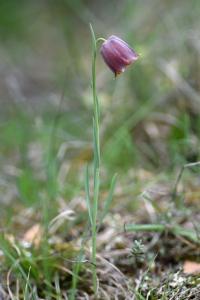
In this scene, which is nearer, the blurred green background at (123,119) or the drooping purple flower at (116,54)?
the drooping purple flower at (116,54)

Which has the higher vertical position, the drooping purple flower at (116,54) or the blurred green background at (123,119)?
the drooping purple flower at (116,54)

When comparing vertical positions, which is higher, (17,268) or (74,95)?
(74,95)

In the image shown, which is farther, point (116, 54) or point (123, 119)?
point (123, 119)

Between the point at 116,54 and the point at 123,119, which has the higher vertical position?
the point at 116,54

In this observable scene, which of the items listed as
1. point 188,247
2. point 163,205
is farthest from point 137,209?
point 188,247

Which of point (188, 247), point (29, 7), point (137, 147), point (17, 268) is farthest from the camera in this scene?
point (29, 7)

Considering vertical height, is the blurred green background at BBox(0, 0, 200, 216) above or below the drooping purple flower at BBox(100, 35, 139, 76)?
below

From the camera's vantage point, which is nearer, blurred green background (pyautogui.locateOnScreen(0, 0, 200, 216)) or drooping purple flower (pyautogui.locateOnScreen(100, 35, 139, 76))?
drooping purple flower (pyautogui.locateOnScreen(100, 35, 139, 76))

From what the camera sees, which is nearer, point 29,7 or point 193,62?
point 193,62

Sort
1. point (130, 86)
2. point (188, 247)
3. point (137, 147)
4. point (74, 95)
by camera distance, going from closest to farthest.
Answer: point (188, 247) < point (137, 147) < point (130, 86) < point (74, 95)

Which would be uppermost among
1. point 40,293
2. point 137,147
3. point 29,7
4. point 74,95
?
point 29,7

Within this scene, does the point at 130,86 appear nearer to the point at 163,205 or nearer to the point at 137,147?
the point at 137,147
